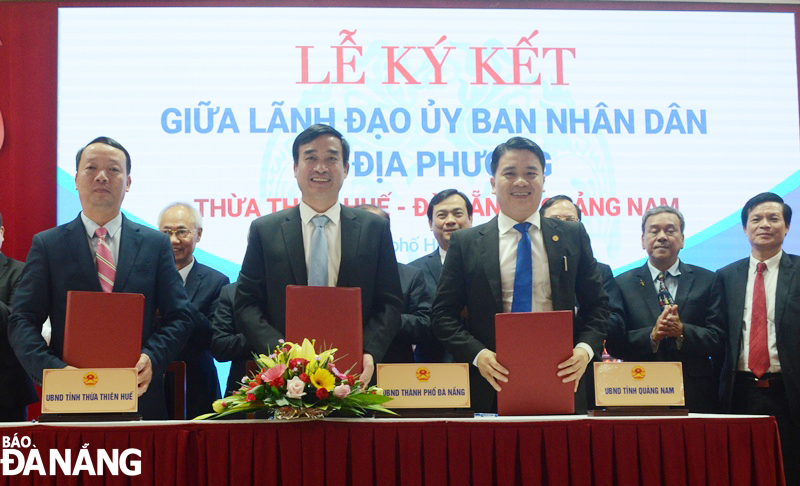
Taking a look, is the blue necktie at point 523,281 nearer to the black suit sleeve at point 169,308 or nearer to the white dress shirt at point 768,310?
the black suit sleeve at point 169,308

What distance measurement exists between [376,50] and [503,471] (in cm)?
304

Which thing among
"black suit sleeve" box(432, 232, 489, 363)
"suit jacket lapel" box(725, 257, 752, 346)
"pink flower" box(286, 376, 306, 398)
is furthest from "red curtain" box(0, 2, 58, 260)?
"suit jacket lapel" box(725, 257, 752, 346)

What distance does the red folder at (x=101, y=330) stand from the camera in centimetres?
237

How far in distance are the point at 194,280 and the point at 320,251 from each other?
112cm

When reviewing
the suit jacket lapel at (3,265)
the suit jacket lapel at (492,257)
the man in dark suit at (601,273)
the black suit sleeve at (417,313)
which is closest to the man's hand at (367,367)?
the suit jacket lapel at (492,257)

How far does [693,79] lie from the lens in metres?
4.66

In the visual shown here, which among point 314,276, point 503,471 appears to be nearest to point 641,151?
point 314,276

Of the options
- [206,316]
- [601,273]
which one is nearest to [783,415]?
[601,273]

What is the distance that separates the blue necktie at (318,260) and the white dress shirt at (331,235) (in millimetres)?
21

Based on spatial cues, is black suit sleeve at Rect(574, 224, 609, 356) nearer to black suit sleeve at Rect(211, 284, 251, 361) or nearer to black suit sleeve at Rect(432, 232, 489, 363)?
black suit sleeve at Rect(432, 232, 489, 363)

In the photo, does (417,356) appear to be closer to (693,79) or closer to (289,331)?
(289,331)

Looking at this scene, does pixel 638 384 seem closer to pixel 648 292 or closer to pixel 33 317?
pixel 648 292

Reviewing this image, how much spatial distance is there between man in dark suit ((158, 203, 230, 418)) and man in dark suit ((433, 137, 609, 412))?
4.02 ft

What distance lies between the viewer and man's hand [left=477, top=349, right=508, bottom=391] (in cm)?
230
